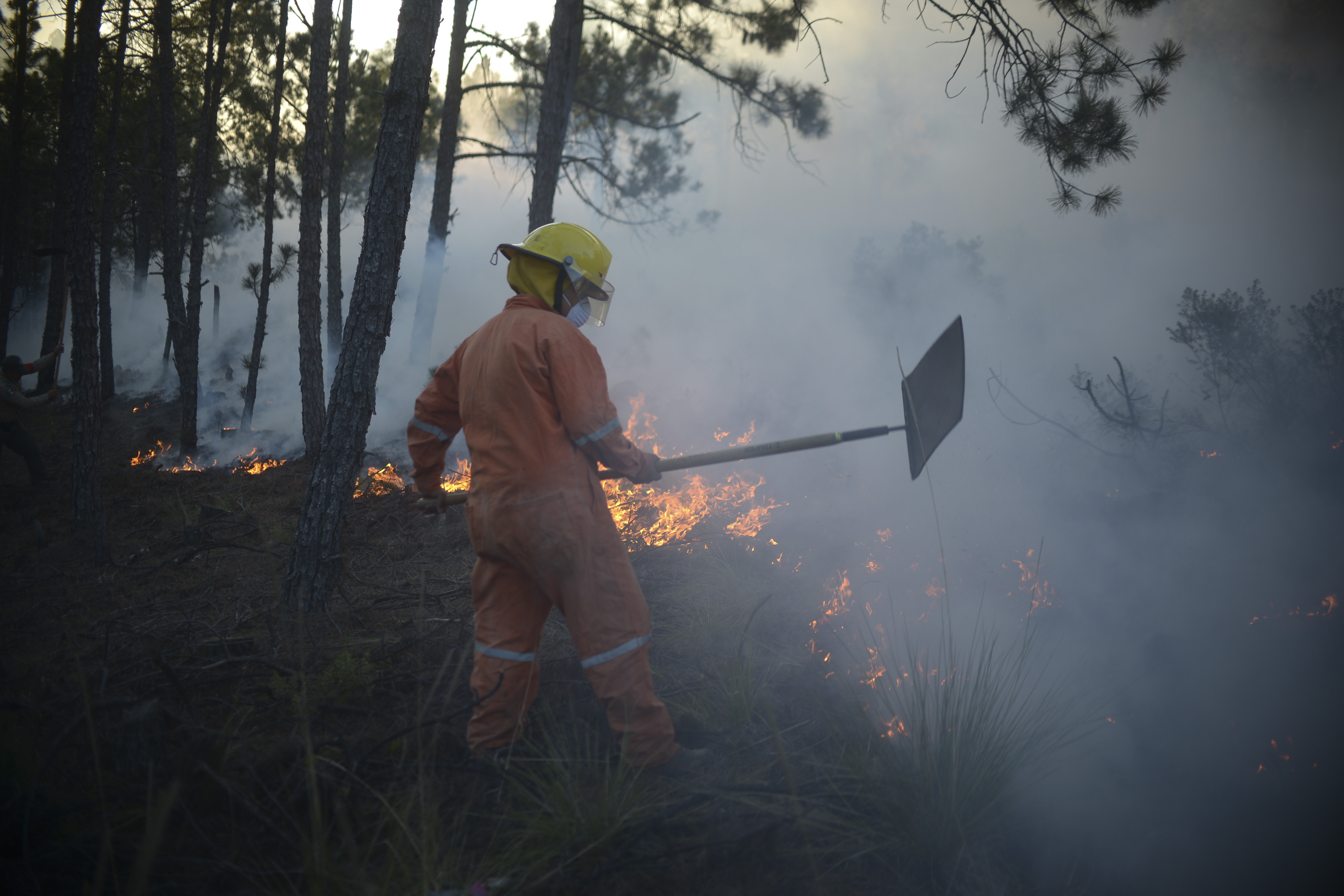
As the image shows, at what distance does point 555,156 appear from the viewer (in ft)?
23.2

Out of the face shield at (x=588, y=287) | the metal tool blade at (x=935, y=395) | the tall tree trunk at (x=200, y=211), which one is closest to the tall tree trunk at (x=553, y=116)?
the face shield at (x=588, y=287)

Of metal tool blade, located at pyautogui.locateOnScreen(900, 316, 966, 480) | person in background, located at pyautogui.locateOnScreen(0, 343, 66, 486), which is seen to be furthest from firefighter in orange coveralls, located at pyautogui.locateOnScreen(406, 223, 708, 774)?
person in background, located at pyautogui.locateOnScreen(0, 343, 66, 486)

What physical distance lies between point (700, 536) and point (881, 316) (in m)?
4.17

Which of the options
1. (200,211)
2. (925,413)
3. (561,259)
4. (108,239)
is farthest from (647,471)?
(108,239)

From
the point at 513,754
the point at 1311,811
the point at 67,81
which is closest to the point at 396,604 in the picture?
the point at 513,754

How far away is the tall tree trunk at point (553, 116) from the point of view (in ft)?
22.3

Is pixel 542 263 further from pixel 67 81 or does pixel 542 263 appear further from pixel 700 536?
pixel 67 81

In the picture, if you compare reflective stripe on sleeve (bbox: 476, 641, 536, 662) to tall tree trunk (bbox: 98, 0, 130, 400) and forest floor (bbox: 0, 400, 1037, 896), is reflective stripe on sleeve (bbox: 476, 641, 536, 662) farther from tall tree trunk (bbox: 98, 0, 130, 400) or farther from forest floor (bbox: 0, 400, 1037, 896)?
tall tree trunk (bbox: 98, 0, 130, 400)

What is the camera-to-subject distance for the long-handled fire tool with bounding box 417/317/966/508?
9.68 ft

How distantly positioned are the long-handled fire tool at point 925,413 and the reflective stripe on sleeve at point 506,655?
2.28 feet

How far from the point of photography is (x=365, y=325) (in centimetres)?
418

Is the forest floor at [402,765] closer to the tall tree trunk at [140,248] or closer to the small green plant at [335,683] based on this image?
the small green plant at [335,683]

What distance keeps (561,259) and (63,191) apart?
1042cm

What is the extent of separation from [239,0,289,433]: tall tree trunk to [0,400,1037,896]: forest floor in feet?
21.5
